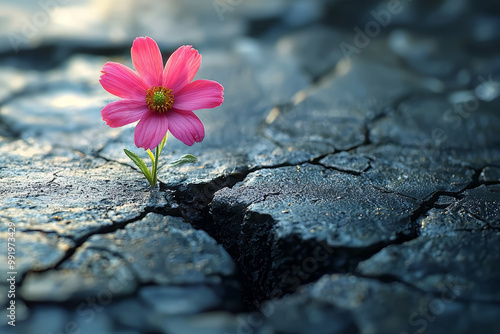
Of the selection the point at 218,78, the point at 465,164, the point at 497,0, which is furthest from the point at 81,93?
the point at 497,0

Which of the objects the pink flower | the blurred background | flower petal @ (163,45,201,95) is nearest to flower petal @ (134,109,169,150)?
the pink flower

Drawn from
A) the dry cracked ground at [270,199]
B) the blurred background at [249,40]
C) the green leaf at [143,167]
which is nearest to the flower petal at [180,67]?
the green leaf at [143,167]

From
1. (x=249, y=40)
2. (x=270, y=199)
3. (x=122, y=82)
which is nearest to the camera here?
(x=122, y=82)

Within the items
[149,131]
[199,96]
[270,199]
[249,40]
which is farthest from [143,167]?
[249,40]

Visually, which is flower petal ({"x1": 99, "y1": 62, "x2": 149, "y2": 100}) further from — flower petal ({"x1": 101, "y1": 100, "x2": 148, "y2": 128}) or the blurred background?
the blurred background

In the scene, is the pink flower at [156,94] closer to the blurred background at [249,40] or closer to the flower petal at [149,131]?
the flower petal at [149,131]

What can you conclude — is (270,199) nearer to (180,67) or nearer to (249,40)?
(180,67)
